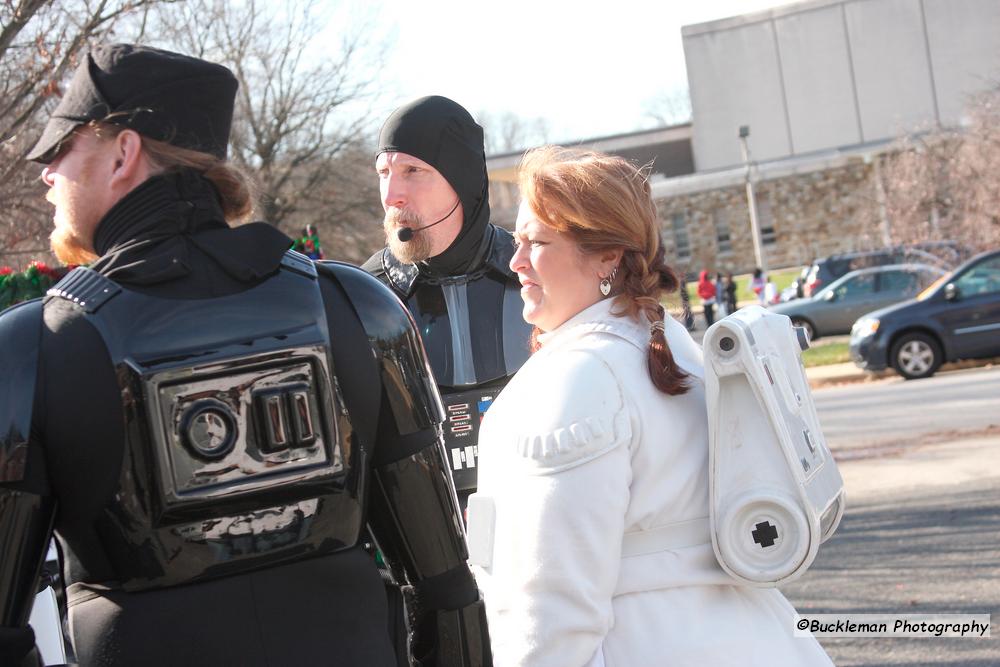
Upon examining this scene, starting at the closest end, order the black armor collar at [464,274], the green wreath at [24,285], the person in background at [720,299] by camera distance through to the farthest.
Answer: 1. the black armor collar at [464,274]
2. the green wreath at [24,285]
3. the person in background at [720,299]

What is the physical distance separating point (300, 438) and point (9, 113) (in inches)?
211

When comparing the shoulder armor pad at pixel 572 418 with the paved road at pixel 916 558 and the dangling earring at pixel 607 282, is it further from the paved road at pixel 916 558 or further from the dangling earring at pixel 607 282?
the paved road at pixel 916 558

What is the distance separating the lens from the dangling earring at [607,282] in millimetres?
2438

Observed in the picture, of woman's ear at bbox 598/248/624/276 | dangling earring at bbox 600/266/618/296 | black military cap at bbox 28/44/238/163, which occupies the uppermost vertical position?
black military cap at bbox 28/44/238/163

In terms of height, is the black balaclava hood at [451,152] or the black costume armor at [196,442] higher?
the black balaclava hood at [451,152]

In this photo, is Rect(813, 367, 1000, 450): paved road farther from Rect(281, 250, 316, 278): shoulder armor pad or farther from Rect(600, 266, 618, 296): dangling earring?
Rect(281, 250, 316, 278): shoulder armor pad

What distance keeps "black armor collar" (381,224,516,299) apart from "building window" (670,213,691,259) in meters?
52.1

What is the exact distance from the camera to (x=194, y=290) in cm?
210

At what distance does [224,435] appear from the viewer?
2057mm

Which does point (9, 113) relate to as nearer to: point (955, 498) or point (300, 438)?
point (300, 438)

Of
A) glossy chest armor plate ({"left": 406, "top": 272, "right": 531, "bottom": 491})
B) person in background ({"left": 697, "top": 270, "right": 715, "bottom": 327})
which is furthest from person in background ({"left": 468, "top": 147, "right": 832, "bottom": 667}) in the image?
person in background ({"left": 697, "top": 270, "right": 715, "bottom": 327})

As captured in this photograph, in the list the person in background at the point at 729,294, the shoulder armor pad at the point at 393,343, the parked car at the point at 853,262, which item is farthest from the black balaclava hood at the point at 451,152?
the person in background at the point at 729,294

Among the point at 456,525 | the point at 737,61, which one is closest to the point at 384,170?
the point at 456,525

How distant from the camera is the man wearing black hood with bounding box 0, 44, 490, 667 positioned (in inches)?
76.9
